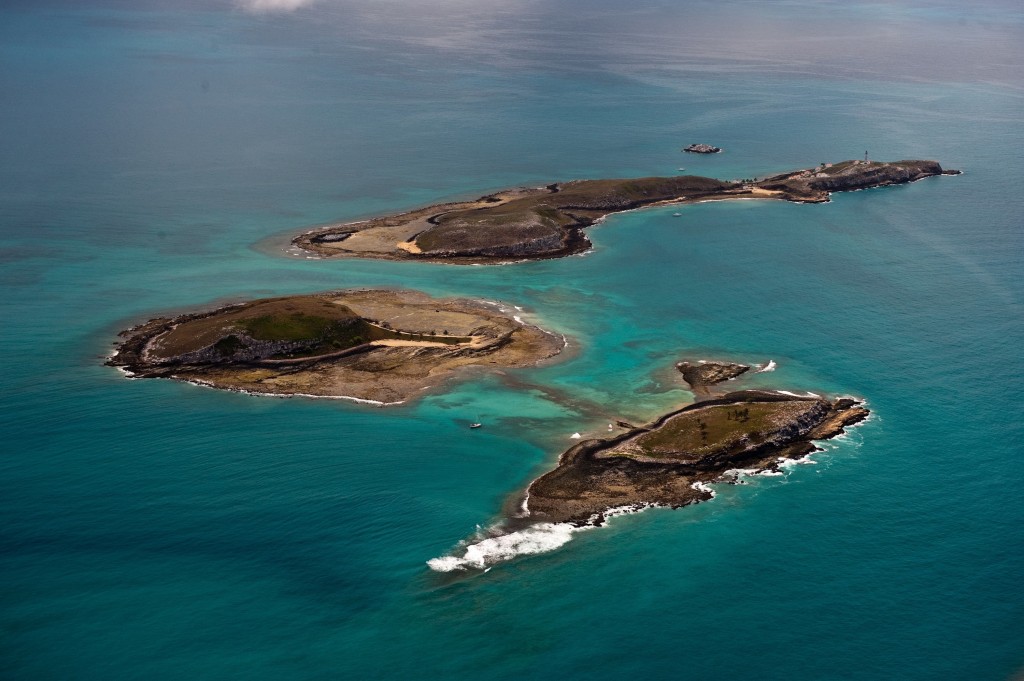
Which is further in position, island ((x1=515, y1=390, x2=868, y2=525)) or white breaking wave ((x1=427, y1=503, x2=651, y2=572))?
island ((x1=515, y1=390, x2=868, y2=525))

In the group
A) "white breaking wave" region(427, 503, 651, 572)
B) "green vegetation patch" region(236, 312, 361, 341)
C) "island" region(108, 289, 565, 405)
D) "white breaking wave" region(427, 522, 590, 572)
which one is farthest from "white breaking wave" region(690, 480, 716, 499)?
"green vegetation patch" region(236, 312, 361, 341)

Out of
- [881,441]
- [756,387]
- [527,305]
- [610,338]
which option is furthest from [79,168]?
[881,441]

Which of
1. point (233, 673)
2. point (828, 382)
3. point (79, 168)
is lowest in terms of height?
point (233, 673)

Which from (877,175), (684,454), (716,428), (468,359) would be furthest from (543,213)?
(684,454)

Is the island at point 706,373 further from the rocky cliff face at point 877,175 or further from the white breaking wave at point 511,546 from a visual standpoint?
the rocky cliff face at point 877,175

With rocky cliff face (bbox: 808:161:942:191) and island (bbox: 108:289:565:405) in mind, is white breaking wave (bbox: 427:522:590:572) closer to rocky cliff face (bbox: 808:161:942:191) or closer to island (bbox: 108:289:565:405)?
island (bbox: 108:289:565:405)

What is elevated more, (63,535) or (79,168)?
(79,168)

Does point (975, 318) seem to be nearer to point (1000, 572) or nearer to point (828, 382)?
point (828, 382)
